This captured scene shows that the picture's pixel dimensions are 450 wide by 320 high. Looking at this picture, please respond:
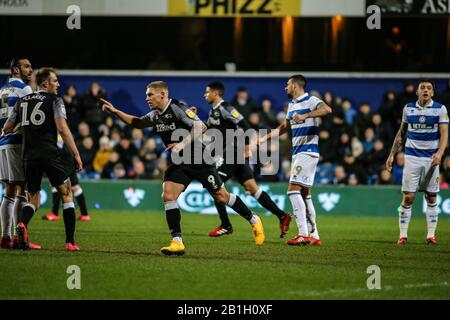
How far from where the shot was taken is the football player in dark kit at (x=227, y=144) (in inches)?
535

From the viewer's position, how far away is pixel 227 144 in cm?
1384

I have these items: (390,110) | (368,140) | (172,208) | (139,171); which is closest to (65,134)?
(172,208)

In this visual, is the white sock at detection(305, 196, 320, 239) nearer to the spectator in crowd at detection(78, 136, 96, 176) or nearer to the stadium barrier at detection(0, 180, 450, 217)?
the stadium barrier at detection(0, 180, 450, 217)

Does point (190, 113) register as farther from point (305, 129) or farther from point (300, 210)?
point (300, 210)

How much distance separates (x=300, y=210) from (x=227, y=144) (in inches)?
85.9

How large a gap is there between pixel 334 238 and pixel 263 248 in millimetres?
2330

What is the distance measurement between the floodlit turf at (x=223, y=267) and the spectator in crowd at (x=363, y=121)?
22.8 feet

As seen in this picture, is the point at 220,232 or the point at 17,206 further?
the point at 220,232

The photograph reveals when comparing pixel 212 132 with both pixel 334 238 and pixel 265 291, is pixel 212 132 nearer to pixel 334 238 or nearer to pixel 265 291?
pixel 334 238

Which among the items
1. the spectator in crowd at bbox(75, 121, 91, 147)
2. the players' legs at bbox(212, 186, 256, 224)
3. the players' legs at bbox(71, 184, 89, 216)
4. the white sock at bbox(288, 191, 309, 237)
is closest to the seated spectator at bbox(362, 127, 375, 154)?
the spectator in crowd at bbox(75, 121, 91, 147)

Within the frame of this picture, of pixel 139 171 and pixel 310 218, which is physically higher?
pixel 310 218
